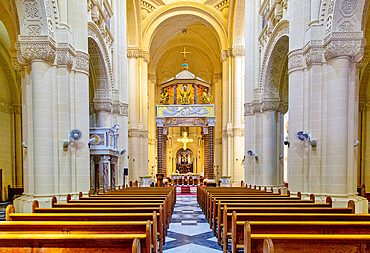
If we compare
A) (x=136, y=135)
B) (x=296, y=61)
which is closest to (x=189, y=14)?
(x=136, y=135)

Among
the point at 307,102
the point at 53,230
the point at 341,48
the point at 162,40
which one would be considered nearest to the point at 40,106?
the point at 53,230

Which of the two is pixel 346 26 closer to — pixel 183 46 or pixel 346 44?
pixel 346 44

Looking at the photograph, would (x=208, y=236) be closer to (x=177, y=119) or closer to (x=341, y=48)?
(x=341, y=48)

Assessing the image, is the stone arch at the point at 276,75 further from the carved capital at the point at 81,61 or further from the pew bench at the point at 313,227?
the pew bench at the point at 313,227

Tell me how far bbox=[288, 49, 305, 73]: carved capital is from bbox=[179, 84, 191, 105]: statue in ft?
62.7

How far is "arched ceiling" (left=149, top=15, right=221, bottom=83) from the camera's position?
26.7 m

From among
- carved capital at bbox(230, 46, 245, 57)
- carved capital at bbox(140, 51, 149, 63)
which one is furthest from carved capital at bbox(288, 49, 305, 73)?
carved capital at bbox(140, 51, 149, 63)

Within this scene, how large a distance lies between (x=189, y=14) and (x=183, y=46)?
8.28 m

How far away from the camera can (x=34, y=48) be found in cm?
774

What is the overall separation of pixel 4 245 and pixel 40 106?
228 inches

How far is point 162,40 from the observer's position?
2866cm

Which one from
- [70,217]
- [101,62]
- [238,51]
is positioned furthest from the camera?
Answer: [238,51]

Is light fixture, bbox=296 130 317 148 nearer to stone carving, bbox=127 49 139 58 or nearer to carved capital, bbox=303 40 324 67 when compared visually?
carved capital, bbox=303 40 324 67

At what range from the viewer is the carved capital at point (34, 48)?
25.3 ft
